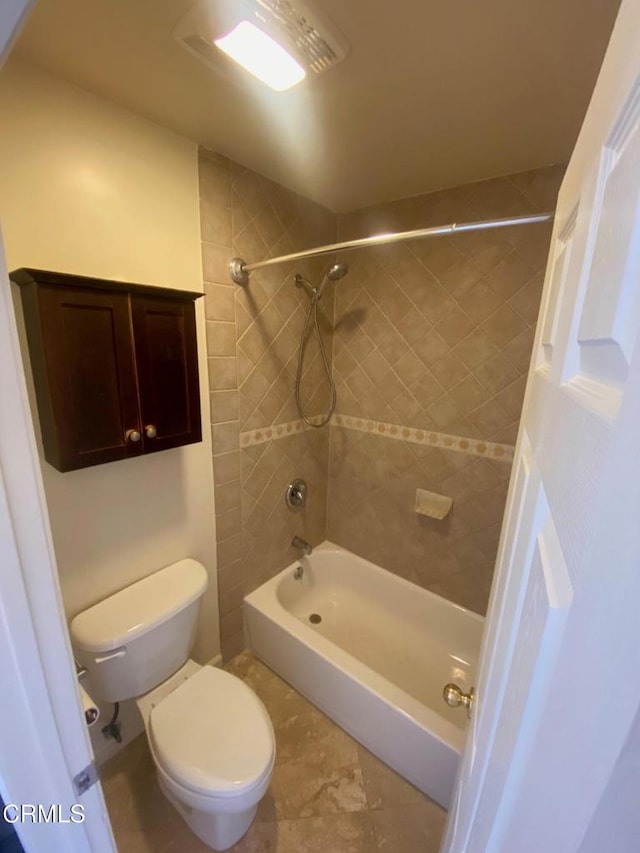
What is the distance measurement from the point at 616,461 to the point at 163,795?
6.27 ft

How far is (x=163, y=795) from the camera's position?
1.29 meters

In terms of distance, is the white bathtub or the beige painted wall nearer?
the beige painted wall

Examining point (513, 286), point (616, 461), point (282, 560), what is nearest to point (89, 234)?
point (616, 461)

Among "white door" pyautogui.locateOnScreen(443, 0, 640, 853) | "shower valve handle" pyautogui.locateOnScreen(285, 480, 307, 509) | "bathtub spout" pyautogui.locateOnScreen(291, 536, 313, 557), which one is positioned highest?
"white door" pyautogui.locateOnScreen(443, 0, 640, 853)

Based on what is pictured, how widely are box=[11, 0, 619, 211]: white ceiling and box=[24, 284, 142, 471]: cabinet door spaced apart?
1.97 feet

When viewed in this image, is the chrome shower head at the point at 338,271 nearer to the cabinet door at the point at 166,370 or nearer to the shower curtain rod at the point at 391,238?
the shower curtain rod at the point at 391,238

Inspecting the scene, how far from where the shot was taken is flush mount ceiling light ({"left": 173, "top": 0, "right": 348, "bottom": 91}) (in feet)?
2.49

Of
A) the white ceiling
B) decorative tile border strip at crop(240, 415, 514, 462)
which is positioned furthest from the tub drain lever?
the white ceiling

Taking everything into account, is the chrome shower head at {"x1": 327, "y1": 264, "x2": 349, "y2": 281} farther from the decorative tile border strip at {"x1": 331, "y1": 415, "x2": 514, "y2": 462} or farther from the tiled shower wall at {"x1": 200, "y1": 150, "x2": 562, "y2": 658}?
the decorative tile border strip at {"x1": 331, "y1": 415, "x2": 514, "y2": 462}

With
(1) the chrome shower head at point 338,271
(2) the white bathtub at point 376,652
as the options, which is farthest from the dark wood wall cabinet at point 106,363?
(2) the white bathtub at point 376,652

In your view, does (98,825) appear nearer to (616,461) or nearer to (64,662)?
(64,662)

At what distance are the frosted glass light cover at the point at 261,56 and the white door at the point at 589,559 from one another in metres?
0.81

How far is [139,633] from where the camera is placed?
1147 millimetres

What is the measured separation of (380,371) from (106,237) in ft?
4.46
